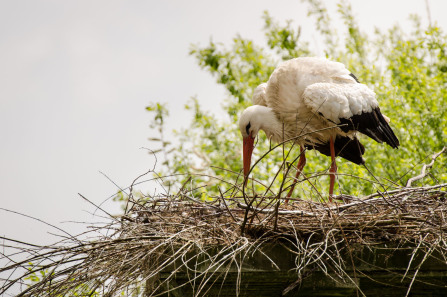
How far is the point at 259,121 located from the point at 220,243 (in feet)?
8.26

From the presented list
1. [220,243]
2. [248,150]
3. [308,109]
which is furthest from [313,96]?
[220,243]

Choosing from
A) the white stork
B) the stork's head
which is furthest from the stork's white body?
the stork's head

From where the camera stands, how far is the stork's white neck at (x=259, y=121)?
16.2 ft

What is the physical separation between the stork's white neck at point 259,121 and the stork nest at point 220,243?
2142 mm

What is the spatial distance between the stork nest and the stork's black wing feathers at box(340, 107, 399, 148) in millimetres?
2037

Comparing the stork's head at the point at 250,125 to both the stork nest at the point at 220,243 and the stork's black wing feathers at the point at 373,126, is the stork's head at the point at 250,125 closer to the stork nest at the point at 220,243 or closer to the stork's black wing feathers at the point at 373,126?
the stork's black wing feathers at the point at 373,126

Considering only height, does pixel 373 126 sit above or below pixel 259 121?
below

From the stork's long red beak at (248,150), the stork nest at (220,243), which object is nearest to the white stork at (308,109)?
the stork's long red beak at (248,150)

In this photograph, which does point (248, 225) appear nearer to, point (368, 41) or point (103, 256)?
point (103, 256)

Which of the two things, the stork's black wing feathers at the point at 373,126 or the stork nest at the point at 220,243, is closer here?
the stork nest at the point at 220,243

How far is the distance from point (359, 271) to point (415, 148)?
5949 millimetres

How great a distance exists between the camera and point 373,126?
16.4 ft

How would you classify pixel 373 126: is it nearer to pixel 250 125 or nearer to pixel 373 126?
pixel 373 126

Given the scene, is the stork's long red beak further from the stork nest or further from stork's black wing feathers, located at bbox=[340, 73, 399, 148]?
the stork nest
